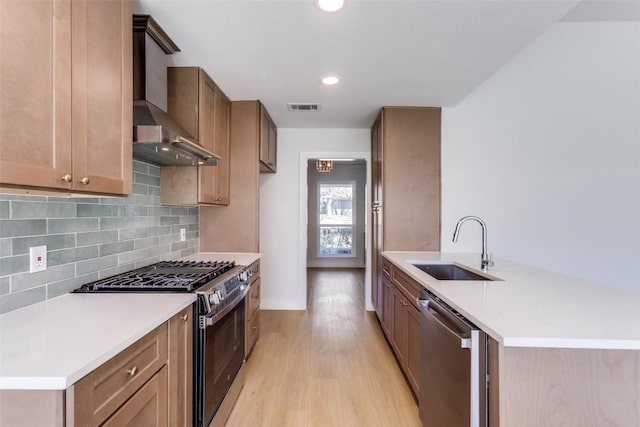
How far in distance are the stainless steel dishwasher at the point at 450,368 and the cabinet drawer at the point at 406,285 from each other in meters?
0.26

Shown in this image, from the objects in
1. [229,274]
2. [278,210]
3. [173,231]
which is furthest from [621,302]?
[278,210]

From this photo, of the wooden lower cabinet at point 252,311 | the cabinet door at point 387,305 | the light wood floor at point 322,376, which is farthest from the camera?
the cabinet door at point 387,305

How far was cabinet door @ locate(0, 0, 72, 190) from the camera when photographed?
2.93 ft

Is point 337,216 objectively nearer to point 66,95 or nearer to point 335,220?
point 335,220

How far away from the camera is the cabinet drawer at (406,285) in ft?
6.70

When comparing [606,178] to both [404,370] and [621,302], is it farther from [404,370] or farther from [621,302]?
[404,370]

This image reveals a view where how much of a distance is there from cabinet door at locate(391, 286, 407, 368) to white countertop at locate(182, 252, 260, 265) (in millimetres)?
1297

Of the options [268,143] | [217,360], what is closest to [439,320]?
[217,360]

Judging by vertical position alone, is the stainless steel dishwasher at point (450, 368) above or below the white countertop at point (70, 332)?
below

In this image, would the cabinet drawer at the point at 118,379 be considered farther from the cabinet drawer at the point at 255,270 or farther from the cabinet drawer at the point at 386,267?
the cabinet drawer at the point at 386,267

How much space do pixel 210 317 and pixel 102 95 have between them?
1.14 m

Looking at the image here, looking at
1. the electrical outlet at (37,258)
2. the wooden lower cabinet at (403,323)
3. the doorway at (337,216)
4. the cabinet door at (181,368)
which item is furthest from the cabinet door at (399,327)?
the doorway at (337,216)

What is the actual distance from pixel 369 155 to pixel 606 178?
256cm

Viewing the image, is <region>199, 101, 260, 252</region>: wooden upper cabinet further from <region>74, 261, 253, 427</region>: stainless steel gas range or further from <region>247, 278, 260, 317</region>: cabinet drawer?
<region>74, 261, 253, 427</region>: stainless steel gas range
